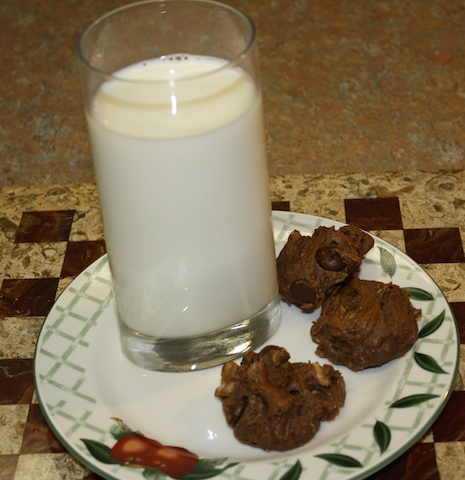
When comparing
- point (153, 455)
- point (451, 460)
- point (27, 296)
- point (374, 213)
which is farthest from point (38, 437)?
point (374, 213)

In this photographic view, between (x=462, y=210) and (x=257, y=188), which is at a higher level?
(x=257, y=188)

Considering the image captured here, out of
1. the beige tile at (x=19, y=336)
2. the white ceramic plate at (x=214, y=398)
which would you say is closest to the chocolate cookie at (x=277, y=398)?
the white ceramic plate at (x=214, y=398)

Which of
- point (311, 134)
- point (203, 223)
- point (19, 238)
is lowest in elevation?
point (311, 134)

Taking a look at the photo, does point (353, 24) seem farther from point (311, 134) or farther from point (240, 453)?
point (240, 453)

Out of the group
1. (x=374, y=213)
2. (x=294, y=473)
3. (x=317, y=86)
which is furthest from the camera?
(x=317, y=86)

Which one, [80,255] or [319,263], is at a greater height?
Result: [319,263]

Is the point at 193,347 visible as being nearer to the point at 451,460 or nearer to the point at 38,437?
the point at 38,437

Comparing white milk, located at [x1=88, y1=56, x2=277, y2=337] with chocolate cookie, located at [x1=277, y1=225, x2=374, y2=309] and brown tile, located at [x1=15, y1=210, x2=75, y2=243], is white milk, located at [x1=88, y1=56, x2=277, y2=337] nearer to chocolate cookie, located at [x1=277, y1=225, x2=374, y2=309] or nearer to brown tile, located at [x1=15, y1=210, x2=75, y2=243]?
chocolate cookie, located at [x1=277, y1=225, x2=374, y2=309]

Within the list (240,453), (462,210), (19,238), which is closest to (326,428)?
(240,453)
